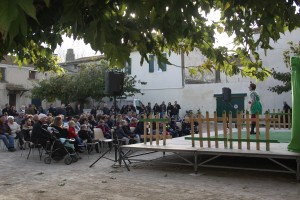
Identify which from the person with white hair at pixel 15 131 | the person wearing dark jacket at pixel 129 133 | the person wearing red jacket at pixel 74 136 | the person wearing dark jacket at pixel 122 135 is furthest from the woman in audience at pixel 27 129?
the person wearing dark jacket at pixel 129 133

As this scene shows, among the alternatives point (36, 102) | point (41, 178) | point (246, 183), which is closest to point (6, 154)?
point (41, 178)

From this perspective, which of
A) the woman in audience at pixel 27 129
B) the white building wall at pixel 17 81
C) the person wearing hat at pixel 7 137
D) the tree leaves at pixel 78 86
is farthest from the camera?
the white building wall at pixel 17 81

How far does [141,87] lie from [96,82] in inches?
210

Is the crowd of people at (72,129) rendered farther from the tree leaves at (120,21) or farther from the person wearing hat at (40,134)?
the tree leaves at (120,21)

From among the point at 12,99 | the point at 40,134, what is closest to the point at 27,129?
the point at 40,134

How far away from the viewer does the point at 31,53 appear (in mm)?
6398

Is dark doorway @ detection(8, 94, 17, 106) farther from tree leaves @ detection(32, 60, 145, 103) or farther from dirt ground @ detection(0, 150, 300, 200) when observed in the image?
dirt ground @ detection(0, 150, 300, 200)

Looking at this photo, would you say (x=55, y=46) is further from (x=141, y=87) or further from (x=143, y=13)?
(x=141, y=87)

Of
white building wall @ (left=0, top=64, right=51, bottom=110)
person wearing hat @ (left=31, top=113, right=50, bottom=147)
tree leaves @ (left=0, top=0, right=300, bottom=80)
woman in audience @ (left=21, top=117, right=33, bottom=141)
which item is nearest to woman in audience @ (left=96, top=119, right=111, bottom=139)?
woman in audience @ (left=21, top=117, right=33, bottom=141)

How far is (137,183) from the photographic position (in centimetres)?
751

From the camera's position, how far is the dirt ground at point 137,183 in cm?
646

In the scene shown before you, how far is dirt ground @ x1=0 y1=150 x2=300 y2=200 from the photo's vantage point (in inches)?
255

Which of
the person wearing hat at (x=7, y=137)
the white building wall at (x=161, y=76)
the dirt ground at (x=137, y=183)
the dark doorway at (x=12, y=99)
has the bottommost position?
the dirt ground at (x=137, y=183)

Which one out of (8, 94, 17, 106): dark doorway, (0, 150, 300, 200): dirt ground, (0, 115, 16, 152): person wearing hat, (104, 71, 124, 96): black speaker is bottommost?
(0, 150, 300, 200): dirt ground
